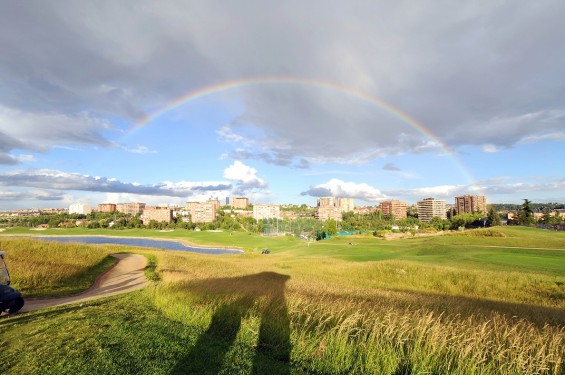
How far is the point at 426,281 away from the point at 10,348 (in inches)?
831

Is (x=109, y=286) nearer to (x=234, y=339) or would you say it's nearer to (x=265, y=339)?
(x=234, y=339)

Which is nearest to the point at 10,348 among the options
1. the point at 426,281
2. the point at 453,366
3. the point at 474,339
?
the point at 453,366

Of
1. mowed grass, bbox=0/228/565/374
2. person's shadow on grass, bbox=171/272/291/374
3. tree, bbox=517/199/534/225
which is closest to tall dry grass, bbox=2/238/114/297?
mowed grass, bbox=0/228/565/374

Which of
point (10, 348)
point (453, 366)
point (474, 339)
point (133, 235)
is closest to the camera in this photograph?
point (453, 366)

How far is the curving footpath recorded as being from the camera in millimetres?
13712

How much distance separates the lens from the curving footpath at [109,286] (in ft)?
45.0

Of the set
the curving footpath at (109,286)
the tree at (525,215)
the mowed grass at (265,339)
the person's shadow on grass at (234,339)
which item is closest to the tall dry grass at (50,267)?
the curving footpath at (109,286)

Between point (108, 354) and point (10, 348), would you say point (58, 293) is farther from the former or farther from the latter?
point (108, 354)

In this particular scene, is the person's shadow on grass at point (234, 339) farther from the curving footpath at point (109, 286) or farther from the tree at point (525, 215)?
the tree at point (525, 215)

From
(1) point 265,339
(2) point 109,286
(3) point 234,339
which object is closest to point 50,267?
(2) point 109,286

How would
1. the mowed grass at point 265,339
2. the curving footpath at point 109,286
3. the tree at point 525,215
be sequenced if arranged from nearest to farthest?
the mowed grass at point 265,339
the curving footpath at point 109,286
the tree at point 525,215

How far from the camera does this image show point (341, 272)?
26156 millimetres

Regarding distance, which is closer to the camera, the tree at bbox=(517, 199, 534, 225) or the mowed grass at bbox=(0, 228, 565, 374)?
the mowed grass at bbox=(0, 228, 565, 374)

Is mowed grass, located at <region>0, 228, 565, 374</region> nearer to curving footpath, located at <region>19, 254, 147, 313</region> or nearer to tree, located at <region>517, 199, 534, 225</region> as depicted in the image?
curving footpath, located at <region>19, 254, 147, 313</region>
